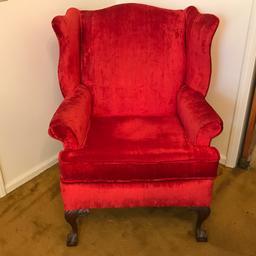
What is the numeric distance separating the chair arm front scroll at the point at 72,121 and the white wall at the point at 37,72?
0.34 meters

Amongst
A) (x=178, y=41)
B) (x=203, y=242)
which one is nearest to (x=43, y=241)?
(x=203, y=242)

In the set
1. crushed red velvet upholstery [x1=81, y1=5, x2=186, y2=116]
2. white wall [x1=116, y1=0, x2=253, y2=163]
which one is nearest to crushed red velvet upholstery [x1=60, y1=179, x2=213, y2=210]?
crushed red velvet upholstery [x1=81, y1=5, x2=186, y2=116]

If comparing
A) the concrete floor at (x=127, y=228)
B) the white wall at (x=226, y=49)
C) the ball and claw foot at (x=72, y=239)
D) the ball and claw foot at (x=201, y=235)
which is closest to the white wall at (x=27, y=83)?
the concrete floor at (x=127, y=228)

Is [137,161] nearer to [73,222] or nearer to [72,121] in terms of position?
[72,121]

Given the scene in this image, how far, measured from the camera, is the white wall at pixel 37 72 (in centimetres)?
165

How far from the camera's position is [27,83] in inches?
69.7

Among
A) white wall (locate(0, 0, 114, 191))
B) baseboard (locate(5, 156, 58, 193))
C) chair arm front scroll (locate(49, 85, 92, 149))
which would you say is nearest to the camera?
chair arm front scroll (locate(49, 85, 92, 149))

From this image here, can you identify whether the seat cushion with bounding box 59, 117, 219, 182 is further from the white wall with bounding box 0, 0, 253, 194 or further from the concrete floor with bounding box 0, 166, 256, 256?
the white wall with bounding box 0, 0, 253, 194

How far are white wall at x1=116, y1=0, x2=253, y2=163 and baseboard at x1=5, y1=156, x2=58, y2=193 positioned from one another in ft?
3.49

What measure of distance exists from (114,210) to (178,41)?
37.5 inches

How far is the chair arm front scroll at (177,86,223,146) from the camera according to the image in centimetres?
134

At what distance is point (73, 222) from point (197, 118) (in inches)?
28.7

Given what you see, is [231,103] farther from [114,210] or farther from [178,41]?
[114,210]

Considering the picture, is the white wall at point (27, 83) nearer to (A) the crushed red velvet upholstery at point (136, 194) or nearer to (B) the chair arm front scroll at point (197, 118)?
(A) the crushed red velvet upholstery at point (136, 194)
